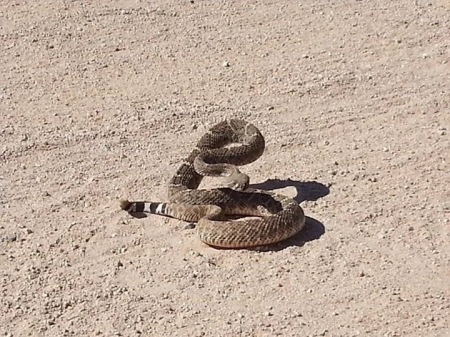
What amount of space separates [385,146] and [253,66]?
1996 millimetres

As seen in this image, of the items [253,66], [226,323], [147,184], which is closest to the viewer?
[226,323]

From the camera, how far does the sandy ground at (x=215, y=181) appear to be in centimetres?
720

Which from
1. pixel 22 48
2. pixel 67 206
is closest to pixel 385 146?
pixel 67 206

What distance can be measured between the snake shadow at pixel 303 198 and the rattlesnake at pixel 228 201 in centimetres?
8

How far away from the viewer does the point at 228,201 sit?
8477mm

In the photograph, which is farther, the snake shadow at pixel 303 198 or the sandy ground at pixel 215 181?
the snake shadow at pixel 303 198

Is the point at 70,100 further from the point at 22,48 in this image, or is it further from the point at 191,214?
the point at 191,214

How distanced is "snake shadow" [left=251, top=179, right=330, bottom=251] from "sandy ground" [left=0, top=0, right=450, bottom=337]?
0.7 inches

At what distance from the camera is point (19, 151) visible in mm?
9273

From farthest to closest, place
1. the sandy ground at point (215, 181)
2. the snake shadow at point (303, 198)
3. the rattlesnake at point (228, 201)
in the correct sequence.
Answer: the snake shadow at point (303, 198) < the rattlesnake at point (228, 201) < the sandy ground at point (215, 181)

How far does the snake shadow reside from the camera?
26.4ft

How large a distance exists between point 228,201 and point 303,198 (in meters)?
0.60

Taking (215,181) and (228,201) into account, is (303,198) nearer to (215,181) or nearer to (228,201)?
(228,201)

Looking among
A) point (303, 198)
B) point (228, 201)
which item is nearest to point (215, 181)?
point (228, 201)
